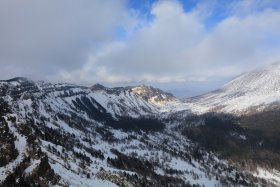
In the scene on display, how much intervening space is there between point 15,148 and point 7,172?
28.1 meters

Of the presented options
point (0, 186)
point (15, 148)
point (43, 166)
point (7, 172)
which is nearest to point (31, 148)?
point (15, 148)

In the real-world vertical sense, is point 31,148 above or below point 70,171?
above

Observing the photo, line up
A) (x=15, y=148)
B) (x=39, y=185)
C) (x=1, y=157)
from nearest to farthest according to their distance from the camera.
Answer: (x=39, y=185), (x=1, y=157), (x=15, y=148)

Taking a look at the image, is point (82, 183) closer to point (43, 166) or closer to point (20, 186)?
point (43, 166)

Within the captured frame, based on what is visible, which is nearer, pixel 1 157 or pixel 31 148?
pixel 1 157

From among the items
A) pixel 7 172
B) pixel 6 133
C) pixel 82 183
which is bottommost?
pixel 82 183

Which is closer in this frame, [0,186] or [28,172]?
[0,186]

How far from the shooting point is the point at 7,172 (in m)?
158

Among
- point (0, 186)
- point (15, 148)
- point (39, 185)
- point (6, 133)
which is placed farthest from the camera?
point (6, 133)

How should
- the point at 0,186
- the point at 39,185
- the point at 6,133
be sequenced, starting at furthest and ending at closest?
1. the point at 6,133
2. the point at 39,185
3. the point at 0,186

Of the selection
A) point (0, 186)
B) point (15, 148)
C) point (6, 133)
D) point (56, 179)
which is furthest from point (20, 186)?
point (6, 133)

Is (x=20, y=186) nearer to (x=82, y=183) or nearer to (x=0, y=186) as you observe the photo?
(x=0, y=186)

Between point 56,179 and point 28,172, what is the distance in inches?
536

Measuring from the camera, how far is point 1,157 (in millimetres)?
168625
